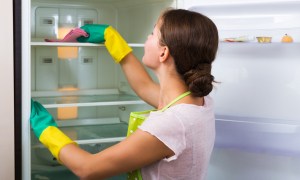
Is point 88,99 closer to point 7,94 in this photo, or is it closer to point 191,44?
point 7,94

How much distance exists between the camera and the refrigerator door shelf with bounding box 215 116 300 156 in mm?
1495

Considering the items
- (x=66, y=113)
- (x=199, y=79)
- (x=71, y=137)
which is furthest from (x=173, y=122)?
(x=66, y=113)

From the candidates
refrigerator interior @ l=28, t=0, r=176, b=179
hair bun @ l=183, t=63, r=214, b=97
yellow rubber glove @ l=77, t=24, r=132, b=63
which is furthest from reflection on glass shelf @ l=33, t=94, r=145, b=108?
hair bun @ l=183, t=63, r=214, b=97

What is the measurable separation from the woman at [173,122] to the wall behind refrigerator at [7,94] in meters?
0.15

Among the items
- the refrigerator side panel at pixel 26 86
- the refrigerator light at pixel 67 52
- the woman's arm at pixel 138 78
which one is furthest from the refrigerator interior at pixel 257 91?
the refrigerator light at pixel 67 52

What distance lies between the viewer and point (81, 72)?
2105 mm

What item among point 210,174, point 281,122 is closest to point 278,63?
point 281,122

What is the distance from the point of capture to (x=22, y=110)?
1.41 m

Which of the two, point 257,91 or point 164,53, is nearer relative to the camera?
point 164,53

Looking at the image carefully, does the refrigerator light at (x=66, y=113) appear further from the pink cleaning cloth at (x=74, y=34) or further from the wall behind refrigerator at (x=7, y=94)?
the wall behind refrigerator at (x=7, y=94)

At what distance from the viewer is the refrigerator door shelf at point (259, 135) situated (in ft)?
4.91

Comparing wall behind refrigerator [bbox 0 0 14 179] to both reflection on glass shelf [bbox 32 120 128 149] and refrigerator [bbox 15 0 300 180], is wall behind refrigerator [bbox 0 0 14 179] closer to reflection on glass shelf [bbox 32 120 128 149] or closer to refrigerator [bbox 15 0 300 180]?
refrigerator [bbox 15 0 300 180]

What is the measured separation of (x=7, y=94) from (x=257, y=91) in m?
0.89

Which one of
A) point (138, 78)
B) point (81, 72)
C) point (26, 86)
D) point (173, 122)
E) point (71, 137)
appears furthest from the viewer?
point (81, 72)
